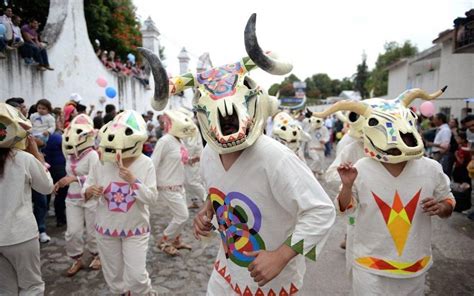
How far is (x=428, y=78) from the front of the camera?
18.9 meters

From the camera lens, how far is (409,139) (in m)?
2.50

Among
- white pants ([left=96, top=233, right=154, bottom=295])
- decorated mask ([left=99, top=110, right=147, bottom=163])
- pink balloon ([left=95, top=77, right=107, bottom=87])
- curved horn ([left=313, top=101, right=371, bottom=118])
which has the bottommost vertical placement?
white pants ([left=96, top=233, right=154, bottom=295])

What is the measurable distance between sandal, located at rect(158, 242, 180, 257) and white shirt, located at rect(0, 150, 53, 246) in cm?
219

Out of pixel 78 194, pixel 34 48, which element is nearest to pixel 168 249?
pixel 78 194

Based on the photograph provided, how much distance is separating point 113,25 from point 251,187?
53.4ft

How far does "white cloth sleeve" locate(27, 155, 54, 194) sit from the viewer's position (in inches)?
115

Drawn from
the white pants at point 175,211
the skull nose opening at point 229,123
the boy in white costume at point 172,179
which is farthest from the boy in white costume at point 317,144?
the skull nose opening at point 229,123

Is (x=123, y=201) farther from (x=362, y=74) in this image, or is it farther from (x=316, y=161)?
(x=362, y=74)

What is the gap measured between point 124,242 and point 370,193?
2.26m

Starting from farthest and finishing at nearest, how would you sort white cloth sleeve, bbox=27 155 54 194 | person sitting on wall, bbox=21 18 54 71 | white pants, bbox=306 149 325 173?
white pants, bbox=306 149 325 173, person sitting on wall, bbox=21 18 54 71, white cloth sleeve, bbox=27 155 54 194

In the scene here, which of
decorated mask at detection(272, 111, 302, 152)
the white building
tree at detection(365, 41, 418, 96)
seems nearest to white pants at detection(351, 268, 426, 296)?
decorated mask at detection(272, 111, 302, 152)

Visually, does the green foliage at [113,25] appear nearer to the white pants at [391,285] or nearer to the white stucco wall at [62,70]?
the white stucco wall at [62,70]

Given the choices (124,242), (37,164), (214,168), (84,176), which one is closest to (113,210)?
(124,242)

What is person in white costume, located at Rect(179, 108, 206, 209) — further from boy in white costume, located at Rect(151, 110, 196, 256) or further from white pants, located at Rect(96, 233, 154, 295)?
white pants, located at Rect(96, 233, 154, 295)
